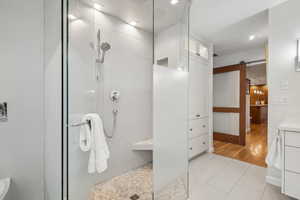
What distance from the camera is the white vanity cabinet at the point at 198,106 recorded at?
8.18 ft

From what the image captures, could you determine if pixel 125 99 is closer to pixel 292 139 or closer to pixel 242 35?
pixel 292 139

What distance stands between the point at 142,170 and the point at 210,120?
1.84m

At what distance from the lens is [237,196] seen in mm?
1577

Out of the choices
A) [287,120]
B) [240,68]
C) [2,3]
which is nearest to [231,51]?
[240,68]

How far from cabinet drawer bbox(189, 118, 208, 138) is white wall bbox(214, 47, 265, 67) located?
6.15 feet

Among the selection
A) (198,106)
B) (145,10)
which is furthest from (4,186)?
(198,106)

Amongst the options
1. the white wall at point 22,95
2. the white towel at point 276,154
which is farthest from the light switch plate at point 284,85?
Answer: the white wall at point 22,95

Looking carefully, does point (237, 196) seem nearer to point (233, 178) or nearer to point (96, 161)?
point (233, 178)

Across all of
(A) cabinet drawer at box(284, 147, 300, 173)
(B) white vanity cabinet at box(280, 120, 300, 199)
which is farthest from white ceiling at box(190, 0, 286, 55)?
(A) cabinet drawer at box(284, 147, 300, 173)

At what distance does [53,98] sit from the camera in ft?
3.84

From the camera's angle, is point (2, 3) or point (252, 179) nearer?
point (2, 3)

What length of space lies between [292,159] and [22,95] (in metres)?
2.74

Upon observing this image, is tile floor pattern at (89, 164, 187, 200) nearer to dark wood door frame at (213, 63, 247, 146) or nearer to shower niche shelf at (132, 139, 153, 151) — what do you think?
shower niche shelf at (132, 139, 153, 151)

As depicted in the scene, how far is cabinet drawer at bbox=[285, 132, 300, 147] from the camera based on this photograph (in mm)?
1317
